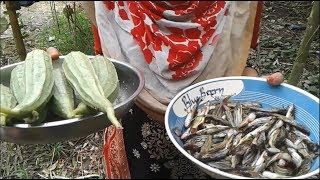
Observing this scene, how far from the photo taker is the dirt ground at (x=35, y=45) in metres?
2.36

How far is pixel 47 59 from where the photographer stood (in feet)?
5.12

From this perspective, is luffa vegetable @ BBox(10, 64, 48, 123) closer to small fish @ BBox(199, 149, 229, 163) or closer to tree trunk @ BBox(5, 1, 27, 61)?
tree trunk @ BBox(5, 1, 27, 61)

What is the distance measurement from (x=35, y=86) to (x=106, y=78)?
24 cm

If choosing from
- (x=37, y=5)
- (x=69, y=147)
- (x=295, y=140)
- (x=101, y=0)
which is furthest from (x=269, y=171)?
(x=37, y=5)

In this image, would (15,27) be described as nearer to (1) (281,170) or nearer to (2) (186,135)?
(2) (186,135)

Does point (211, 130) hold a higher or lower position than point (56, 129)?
lower

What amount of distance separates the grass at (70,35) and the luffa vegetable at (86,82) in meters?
1.60

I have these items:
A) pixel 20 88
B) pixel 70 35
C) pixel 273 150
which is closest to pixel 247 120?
pixel 273 150

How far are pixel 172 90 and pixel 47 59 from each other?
0.61 m

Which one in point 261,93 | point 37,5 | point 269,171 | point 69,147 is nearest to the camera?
point 269,171

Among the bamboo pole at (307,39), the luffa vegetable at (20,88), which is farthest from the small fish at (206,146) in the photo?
the bamboo pole at (307,39)

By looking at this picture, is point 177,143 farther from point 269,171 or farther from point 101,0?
point 101,0

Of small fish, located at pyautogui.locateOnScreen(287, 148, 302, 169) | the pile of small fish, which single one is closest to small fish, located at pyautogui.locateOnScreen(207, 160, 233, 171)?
the pile of small fish

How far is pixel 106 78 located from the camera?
1.54 m
